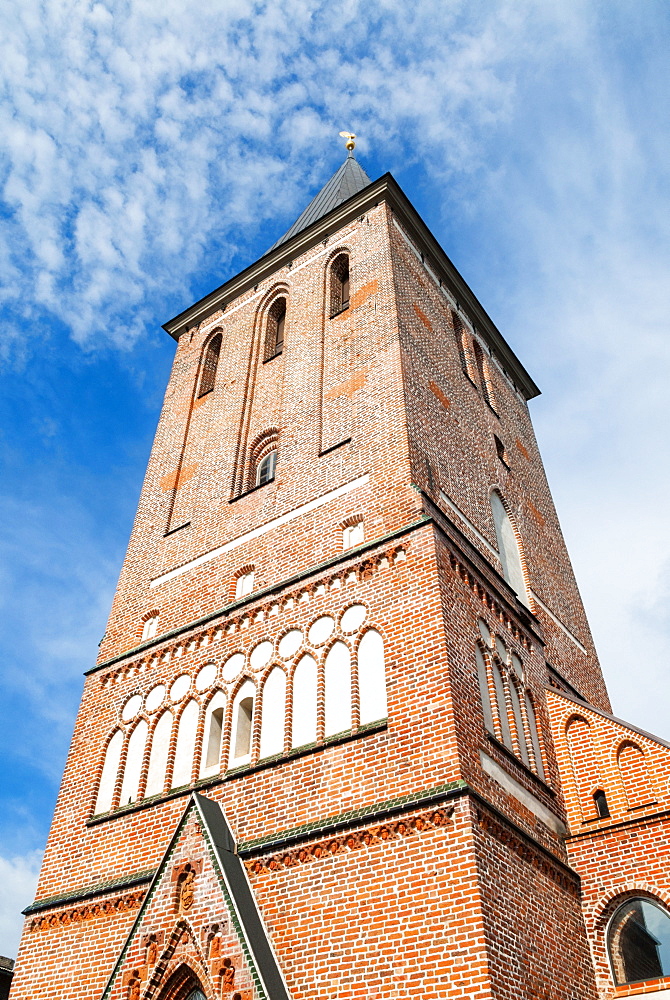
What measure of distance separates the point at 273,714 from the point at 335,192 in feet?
55.2

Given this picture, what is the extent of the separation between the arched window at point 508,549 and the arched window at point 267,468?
3962 millimetres

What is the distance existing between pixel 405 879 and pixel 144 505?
1027 cm

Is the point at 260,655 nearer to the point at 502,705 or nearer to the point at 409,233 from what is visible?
the point at 502,705

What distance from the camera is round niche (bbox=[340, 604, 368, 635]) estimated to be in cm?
1132

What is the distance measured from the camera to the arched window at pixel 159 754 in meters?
12.1

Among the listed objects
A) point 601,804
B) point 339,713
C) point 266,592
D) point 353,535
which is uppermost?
point 353,535

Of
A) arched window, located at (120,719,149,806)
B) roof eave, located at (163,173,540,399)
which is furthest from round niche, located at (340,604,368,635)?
roof eave, located at (163,173,540,399)

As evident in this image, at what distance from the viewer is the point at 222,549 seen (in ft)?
48.0

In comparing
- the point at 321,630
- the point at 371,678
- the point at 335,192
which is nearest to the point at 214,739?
the point at 321,630

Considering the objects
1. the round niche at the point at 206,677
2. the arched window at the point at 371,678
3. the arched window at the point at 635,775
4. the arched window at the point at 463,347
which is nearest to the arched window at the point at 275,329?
the arched window at the point at 463,347

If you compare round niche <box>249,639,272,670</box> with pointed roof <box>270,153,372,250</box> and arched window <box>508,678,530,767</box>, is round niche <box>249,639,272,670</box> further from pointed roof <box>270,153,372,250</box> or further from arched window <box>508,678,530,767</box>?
pointed roof <box>270,153,372,250</box>

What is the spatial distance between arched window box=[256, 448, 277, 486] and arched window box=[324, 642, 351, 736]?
4.92 meters

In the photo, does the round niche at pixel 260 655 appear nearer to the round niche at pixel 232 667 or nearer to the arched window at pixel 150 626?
the round niche at pixel 232 667

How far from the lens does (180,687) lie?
1290 centimetres
